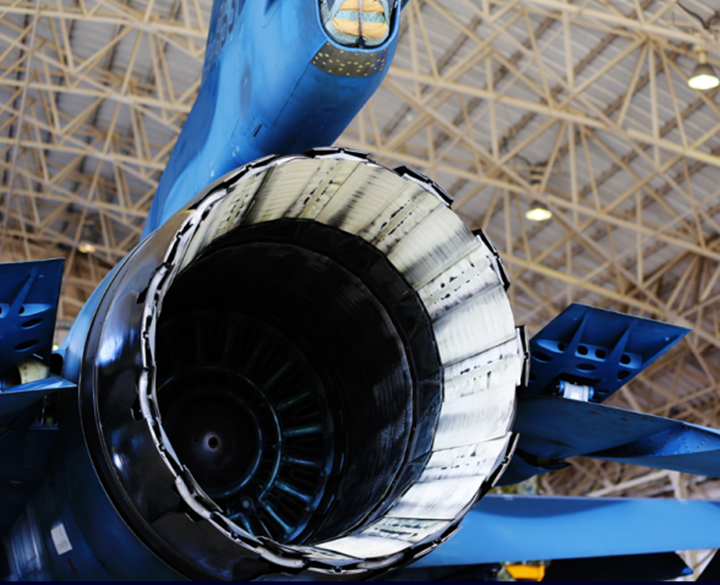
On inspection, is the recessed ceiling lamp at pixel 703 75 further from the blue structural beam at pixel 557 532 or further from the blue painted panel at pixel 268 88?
the blue painted panel at pixel 268 88

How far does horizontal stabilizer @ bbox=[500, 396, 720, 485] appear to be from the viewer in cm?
279

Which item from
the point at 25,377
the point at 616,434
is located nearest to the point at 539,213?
the point at 616,434

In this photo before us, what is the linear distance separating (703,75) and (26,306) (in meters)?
11.0

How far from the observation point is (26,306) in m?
2.36

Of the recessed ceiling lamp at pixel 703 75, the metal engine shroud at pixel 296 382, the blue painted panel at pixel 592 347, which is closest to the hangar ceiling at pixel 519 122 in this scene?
the recessed ceiling lamp at pixel 703 75

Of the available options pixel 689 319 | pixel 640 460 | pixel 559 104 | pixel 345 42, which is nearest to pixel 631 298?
pixel 689 319

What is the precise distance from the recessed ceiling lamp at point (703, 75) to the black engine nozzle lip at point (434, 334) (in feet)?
32.3

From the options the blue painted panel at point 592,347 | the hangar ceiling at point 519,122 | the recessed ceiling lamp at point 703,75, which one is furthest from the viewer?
the hangar ceiling at point 519,122

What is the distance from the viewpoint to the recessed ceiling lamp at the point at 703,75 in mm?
11039

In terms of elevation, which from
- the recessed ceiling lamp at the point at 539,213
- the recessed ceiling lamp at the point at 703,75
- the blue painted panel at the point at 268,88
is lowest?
the blue painted panel at the point at 268,88

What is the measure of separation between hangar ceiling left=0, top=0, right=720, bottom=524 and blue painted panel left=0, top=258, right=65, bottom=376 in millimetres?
10013

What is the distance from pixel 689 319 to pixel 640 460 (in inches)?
671

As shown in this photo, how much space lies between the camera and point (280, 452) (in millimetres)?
3619

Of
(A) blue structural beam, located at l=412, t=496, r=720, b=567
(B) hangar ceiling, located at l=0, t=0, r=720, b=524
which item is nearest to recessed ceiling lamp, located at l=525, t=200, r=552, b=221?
(B) hangar ceiling, located at l=0, t=0, r=720, b=524
